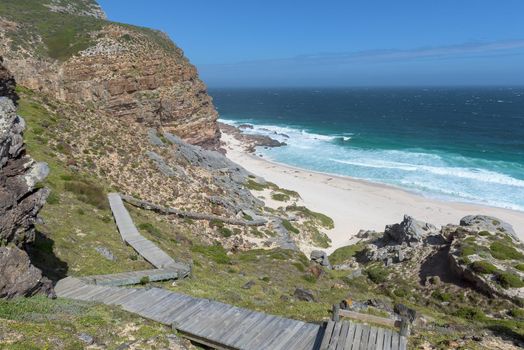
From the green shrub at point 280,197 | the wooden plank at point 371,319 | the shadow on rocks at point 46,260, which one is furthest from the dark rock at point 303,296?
the green shrub at point 280,197

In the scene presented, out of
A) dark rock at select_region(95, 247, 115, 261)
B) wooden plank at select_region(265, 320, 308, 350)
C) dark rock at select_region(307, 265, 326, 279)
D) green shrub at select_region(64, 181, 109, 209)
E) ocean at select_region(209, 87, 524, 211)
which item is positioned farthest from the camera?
ocean at select_region(209, 87, 524, 211)

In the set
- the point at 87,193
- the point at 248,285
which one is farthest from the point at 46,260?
the point at 87,193

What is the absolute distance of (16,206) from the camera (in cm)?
1087

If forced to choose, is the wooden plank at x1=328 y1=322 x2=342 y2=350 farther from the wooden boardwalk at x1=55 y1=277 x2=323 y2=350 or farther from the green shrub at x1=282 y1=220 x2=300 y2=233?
the green shrub at x1=282 y1=220 x2=300 y2=233

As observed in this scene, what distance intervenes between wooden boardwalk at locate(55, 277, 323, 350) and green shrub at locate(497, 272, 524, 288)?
1692 centimetres

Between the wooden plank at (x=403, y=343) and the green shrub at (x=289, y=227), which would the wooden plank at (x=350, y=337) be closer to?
the wooden plank at (x=403, y=343)

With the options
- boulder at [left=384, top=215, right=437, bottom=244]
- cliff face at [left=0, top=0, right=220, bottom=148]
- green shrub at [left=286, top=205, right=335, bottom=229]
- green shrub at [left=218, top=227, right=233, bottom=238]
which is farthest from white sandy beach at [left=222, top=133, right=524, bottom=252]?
cliff face at [left=0, top=0, right=220, bottom=148]

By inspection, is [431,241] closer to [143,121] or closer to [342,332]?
[342,332]

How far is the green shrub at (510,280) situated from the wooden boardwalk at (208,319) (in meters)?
16.9

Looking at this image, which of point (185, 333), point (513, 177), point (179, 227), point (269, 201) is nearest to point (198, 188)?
point (179, 227)

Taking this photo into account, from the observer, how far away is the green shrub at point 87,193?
22.8 metres

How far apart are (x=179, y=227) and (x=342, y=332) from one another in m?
18.1

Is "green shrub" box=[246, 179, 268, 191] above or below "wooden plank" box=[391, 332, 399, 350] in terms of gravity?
below

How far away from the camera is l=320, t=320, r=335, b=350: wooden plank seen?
10008mm
